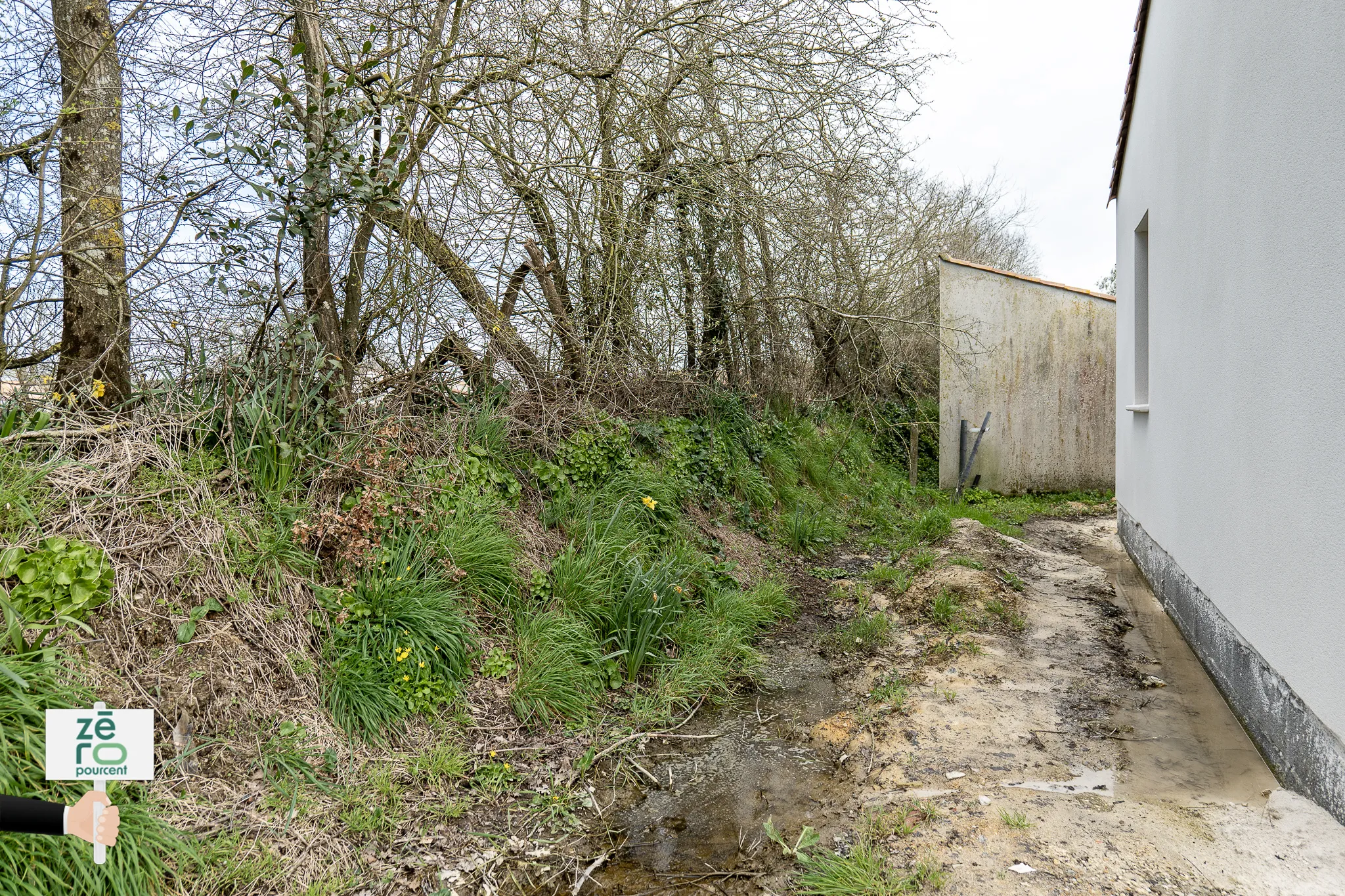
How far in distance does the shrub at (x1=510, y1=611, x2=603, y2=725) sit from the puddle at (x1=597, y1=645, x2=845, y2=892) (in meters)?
0.52

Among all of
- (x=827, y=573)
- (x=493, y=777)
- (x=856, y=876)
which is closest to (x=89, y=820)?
(x=493, y=777)

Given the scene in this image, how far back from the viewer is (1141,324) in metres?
7.31

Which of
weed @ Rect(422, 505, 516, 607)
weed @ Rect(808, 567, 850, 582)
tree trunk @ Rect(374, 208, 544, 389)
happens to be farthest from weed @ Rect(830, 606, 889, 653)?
tree trunk @ Rect(374, 208, 544, 389)

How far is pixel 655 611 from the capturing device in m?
4.68

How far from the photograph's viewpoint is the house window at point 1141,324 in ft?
23.9

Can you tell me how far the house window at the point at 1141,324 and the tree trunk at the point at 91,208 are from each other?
8352 mm

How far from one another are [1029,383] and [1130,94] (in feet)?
15.9

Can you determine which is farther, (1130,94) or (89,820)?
(1130,94)

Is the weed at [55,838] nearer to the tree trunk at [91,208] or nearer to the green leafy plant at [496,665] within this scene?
the green leafy plant at [496,665]

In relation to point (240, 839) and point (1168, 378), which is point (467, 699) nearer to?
point (240, 839)

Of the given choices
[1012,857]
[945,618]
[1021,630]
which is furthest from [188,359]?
[1021,630]

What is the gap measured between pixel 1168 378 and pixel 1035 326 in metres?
6.37

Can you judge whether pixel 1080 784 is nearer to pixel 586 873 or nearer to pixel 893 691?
pixel 893 691

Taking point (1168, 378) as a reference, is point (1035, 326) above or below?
above
